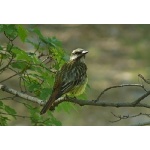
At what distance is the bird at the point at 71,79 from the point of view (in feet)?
10.8

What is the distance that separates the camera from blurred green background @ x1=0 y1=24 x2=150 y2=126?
27.0ft

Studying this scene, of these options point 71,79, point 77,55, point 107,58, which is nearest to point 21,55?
point 71,79

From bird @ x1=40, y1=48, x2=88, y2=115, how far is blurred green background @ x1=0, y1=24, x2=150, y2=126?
3.74 meters

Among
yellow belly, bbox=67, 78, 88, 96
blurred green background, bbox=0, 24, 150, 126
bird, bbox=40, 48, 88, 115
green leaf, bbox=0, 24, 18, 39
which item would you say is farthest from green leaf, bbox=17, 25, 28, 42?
blurred green background, bbox=0, 24, 150, 126

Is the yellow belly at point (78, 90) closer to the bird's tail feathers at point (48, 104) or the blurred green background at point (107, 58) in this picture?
the bird's tail feathers at point (48, 104)

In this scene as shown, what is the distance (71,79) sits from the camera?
353 centimetres

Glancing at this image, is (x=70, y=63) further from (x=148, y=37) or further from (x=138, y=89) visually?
(x=148, y=37)

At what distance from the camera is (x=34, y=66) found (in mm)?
3305

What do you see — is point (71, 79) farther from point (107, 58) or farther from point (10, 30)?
point (107, 58)

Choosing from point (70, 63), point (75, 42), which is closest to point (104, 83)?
point (75, 42)

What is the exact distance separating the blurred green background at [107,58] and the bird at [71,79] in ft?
12.3

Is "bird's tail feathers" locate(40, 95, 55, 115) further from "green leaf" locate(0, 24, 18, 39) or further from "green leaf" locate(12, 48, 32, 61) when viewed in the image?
"green leaf" locate(0, 24, 18, 39)

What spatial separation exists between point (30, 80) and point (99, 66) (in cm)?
658

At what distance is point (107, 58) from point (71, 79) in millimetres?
6810
